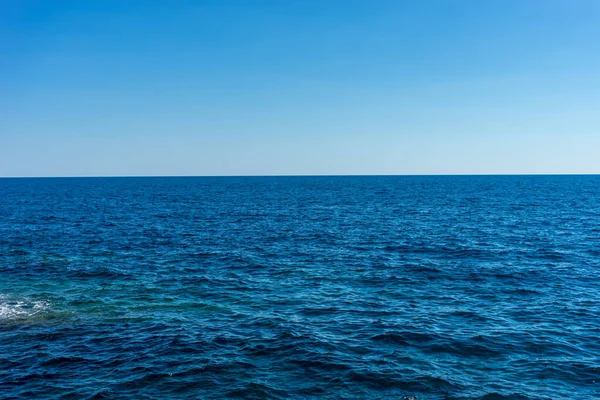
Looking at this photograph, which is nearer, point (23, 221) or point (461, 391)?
point (461, 391)

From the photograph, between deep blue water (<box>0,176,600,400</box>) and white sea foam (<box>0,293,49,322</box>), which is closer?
deep blue water (<box>0,176,600,400</box>)

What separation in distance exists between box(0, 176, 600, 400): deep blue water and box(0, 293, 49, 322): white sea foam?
23cm

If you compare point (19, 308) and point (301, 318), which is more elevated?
point (301, 318)

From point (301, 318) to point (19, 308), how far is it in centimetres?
2075

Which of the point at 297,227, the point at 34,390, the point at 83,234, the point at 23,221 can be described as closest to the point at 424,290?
the point at 34,390

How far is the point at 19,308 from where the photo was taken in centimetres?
3069

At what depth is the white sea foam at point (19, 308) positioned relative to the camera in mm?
28875

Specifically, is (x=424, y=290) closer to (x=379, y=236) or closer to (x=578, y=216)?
(x=379, y=236)

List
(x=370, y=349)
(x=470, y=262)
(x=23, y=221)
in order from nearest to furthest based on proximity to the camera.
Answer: (x=370, y=349) → (x=470, y=262) → (x=23, y=221)

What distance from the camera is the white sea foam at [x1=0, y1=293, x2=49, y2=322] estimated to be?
2888cm

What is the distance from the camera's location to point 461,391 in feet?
63.4

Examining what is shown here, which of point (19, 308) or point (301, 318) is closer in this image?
point (301, 318)

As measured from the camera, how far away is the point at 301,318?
2894 cm

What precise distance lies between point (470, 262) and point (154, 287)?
1266 inches
